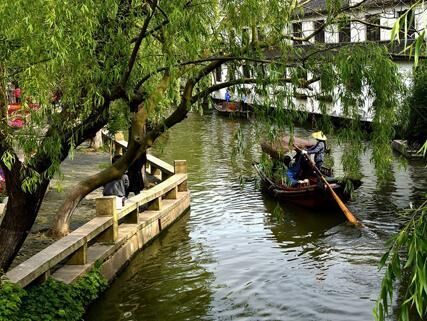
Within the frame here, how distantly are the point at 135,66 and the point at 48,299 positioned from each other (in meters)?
2.92

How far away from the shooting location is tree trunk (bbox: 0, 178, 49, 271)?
23.0 feet

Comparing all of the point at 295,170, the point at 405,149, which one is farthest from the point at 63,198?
the point at 405,149

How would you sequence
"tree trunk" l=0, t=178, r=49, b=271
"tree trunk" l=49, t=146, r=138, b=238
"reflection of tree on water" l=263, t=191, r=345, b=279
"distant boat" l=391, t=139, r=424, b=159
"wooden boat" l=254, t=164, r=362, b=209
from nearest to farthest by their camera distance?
"tree trunk" l=0, t=178, r=49, b=271, "tree trunk" l=49, t=146, r=138, b=238, "reflection of tree on water" l=263, t=191, r=345, b=279, "wooden boat" l=254, t=164, r=362, b=209, "distant boat" l=391, t=139, r=424, b=159

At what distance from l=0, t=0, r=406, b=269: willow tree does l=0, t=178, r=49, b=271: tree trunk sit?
0.01 m

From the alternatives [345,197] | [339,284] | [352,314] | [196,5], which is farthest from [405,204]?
[196,5]

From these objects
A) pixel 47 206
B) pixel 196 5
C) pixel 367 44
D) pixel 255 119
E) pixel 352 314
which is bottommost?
pixel 352 314

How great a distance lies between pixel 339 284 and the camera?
29.9 ft

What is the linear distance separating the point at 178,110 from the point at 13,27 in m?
2.12

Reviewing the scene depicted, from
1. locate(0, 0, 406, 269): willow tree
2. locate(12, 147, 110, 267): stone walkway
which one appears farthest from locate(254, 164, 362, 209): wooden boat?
locate(0, 0, 406, 269): willow tree

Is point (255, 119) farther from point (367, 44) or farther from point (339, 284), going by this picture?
point (339, 284)

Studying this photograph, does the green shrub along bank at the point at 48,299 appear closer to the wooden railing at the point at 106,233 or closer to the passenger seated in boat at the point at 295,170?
the wooden railing at the point at 106,233

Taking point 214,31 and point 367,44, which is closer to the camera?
point 367,44

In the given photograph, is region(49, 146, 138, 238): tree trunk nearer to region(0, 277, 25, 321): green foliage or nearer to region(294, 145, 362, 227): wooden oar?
region(0, 277, 25, 321): green foliage

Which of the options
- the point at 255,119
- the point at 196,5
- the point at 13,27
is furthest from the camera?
the point at 255,119
